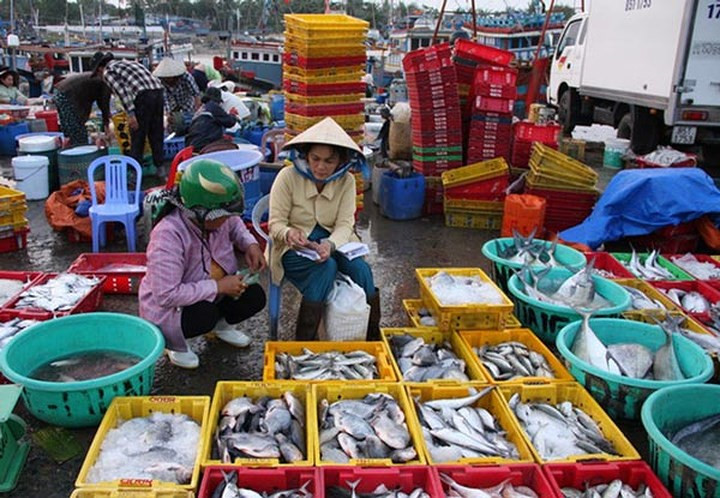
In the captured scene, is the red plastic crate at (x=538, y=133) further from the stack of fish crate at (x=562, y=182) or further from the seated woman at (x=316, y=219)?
the seated woman at (x=316, y=219)

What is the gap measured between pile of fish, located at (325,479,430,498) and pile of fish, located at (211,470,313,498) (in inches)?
3.6

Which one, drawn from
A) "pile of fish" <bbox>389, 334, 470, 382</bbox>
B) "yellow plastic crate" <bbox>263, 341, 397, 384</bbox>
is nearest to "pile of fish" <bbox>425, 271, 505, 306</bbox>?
"pile of fish" <bbox>389, 334, 470, 382</bbox>

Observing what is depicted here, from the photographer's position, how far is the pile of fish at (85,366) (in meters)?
2.97

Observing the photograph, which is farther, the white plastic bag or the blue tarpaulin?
the blue tarpaulin

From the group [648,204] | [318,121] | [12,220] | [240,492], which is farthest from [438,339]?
[12,220]

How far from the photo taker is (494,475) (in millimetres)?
2363

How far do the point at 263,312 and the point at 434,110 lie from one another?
3.63m

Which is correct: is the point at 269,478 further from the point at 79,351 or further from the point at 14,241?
the point at 14,241

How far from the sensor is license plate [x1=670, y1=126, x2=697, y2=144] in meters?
8.44

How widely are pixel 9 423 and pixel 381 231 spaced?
14.5 ft

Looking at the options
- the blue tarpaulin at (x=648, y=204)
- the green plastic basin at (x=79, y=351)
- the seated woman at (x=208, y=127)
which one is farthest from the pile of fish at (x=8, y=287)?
the blue tarpaulin at (x=648, y=204)

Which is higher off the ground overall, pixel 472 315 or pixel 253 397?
pixel 472 315

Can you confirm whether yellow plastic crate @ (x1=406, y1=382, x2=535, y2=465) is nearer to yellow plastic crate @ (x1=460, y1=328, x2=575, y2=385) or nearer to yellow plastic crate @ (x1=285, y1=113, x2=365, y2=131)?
yellow plastic crate @ (x1=460, y1=328, x2=575, y2=385)

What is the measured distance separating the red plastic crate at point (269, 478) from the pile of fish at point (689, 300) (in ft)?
10.2
